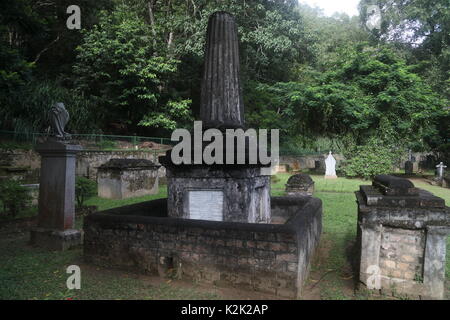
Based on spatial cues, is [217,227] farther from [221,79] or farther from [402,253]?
[221,79]

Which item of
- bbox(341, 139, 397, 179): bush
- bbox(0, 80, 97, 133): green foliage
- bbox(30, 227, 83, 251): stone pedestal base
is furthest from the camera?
bbox(341, 139, 397, 179): bush

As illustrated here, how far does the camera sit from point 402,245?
12.8 ft

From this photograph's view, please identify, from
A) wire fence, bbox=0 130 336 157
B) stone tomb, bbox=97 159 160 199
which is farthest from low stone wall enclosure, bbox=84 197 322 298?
wire fence, bbox=0 130 336 157

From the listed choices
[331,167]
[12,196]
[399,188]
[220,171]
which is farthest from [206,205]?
[331,167]

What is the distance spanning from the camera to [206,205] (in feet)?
17.1

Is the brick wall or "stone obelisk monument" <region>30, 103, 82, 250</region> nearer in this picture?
the brick wall

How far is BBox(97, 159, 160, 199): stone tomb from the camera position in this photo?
38.8ft

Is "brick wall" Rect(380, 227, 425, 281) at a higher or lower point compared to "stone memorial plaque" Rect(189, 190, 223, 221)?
lower

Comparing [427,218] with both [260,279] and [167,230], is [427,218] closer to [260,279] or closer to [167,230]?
[260,279]

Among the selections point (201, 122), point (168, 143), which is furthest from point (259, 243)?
point (168, 143)

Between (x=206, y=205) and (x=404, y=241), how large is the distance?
9.58 feet

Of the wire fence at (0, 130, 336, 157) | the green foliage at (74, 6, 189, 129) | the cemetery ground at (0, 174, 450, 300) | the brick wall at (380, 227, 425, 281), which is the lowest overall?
the cemetery ground at (0, 174, 450, 300)

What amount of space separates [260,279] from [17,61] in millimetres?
8327

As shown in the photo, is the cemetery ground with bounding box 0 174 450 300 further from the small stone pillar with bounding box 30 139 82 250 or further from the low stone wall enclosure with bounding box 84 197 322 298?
the small stone pillar with bounding box 30 139 82 250
